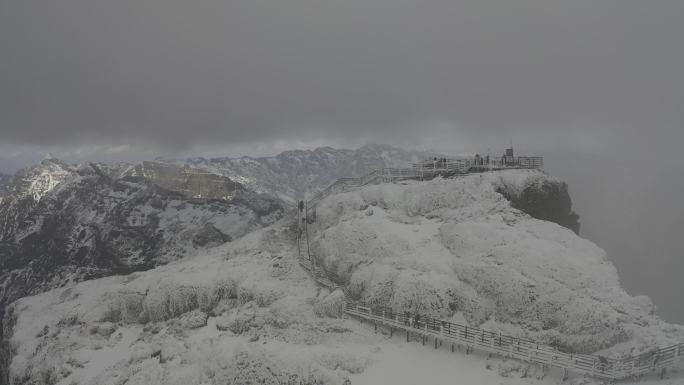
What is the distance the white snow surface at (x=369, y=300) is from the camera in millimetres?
22344

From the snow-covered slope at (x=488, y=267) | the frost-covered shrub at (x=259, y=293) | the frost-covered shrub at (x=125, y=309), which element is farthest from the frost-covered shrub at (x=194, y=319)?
the snow-covered slope at (x=488, y=267)

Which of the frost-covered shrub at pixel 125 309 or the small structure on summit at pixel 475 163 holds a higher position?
the small structure on summit at pixel 475 163

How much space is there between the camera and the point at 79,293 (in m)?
46.3

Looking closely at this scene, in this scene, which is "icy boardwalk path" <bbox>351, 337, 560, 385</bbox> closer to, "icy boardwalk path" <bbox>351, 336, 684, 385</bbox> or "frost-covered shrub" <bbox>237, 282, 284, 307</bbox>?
"icy boardwalk path" <bbox>351, 336, 684, 385</bbox>

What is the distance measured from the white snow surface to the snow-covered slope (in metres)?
0.09

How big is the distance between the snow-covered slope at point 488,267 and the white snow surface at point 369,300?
9 cm

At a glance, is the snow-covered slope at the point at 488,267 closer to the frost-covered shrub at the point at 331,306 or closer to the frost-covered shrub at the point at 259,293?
the frost-covered shrub at the point at 331,306

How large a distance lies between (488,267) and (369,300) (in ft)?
27.3

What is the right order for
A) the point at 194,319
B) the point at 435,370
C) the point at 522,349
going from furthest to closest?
1. the point at 194,319
2. the point at 435,370
3. the point at 522,349

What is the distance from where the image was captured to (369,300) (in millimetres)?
27906

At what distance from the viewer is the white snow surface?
73.3ft

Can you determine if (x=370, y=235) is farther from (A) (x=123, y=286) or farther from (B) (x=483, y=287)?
(A) (x=123, y=286)

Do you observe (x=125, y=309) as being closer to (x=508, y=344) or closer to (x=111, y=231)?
(x=508, y=344)

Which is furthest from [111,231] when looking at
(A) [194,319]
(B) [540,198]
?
(B) [540,198]
